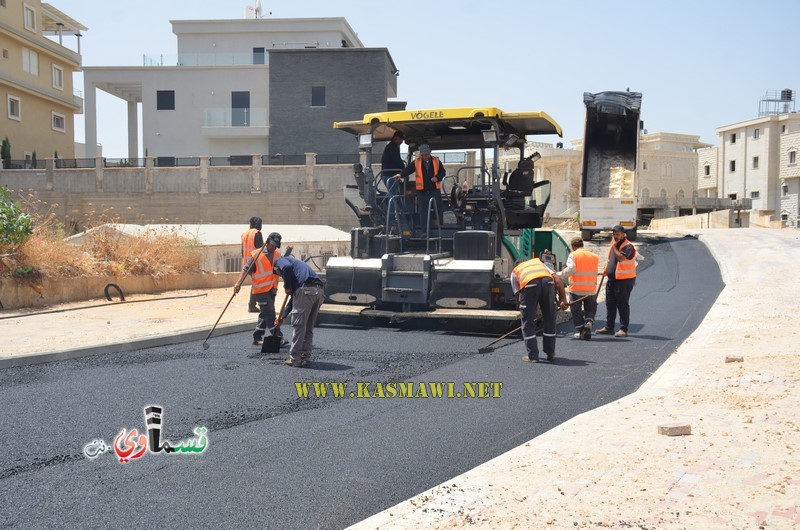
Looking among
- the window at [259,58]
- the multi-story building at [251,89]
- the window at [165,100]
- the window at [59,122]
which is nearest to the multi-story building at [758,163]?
the multi-story building at [251,89]

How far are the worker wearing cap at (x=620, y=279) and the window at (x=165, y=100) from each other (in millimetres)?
36922

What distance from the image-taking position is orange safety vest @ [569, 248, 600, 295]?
10609 mm

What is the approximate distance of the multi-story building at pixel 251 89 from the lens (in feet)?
135

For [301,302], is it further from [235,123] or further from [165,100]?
[165,100]

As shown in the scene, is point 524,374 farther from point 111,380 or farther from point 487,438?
point 111,380

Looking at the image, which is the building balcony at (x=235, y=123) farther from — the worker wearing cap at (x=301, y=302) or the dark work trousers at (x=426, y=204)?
the worker wearing cap at (x=301, y=302)

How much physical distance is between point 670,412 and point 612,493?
211 cm

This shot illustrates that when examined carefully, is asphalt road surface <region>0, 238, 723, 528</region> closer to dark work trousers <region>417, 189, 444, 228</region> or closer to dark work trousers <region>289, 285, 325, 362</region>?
dark work trousers <region>289, 285, 325, 362</region>

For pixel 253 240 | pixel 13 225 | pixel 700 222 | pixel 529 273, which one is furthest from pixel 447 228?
pixel 700 222

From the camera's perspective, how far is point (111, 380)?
7645 millimetres

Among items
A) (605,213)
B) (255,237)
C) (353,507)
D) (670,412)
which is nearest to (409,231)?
(255,237)

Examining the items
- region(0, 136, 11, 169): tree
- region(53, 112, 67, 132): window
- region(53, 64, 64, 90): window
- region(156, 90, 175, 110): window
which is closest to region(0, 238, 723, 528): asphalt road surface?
region(0, 136, 11, 169): tree

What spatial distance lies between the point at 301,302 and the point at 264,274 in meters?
1.26

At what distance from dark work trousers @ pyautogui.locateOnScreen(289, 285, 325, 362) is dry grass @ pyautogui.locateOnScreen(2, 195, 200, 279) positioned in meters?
6.53
